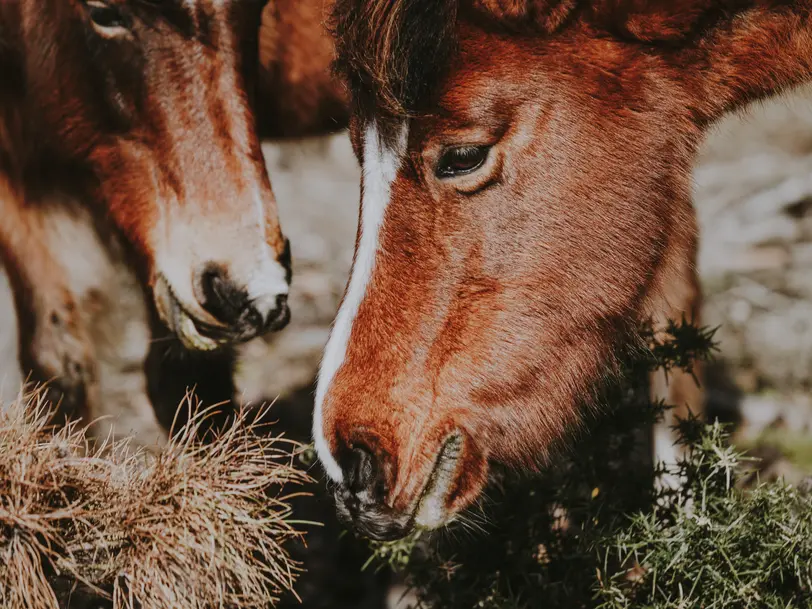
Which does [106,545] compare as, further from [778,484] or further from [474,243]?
[778,484]

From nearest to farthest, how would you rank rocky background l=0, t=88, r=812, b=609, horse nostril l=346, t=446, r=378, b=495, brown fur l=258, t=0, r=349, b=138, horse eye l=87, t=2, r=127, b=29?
horse nostril l=346, t=446, r=378, b=495 → horse eye l=87, t=2, r=127, b=29 → brown fur l=258, t=0, r=349, b=138 → rocky background l=0, t=88, r=812, b=609

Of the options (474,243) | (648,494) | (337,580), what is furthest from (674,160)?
(337,580)

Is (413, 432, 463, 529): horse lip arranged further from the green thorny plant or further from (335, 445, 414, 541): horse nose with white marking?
the green thorny plant

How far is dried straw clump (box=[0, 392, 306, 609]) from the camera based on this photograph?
139 cm

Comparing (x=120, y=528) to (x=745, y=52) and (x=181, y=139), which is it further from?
(x=745, y=52)

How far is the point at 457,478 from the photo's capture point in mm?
1564

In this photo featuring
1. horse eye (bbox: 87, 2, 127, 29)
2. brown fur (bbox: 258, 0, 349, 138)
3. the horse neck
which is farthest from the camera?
brown fur (bbox: 258, 0, 349, 138)

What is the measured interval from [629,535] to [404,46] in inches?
42.7

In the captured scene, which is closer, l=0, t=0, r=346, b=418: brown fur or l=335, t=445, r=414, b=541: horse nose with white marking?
l=335, t=445, r=414, b=541: horse nose with white marking

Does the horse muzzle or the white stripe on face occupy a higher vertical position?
the white stripe on face

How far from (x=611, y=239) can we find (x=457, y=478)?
57 centimetres

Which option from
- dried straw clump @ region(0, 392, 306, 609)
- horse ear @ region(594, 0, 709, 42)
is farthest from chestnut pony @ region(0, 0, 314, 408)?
horse ear @ region(594, 0, 709, 42)

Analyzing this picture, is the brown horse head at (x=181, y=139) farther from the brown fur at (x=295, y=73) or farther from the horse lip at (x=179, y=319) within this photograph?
the brown fur at (x=295, y=73)

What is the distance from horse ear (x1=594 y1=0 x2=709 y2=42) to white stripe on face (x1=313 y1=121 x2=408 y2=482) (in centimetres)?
46
